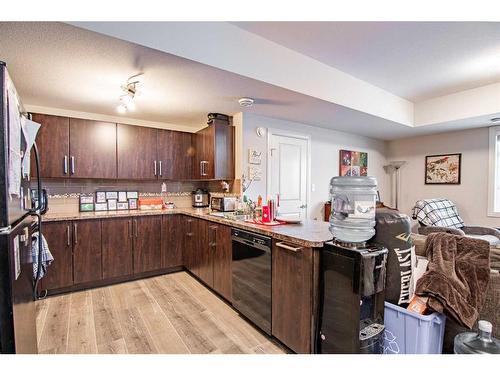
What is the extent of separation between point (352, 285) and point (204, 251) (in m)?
1.85

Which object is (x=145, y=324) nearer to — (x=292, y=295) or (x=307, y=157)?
(x=292, y=295)

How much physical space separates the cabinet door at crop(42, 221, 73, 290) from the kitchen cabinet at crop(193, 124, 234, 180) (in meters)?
1.77

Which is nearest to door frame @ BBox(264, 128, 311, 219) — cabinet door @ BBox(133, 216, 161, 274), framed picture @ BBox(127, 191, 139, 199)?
cabinet door @ BBox(133, 216, 161, 274)

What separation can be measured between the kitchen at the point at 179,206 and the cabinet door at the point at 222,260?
2cm

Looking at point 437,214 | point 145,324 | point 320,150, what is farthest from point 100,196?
point 437,214

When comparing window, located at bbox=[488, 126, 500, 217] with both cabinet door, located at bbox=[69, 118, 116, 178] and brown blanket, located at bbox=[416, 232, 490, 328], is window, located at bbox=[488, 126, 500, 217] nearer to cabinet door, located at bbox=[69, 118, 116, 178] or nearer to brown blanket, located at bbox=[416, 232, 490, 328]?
brown blanket, located at bbox=[416, 232, 490, 328]

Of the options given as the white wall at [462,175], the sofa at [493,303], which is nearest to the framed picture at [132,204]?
the sofa at [493,303]

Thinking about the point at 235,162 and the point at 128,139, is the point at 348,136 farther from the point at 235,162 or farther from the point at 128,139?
the point at 128,139

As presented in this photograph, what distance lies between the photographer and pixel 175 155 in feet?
12.1

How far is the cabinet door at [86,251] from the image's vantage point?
8.99 feet

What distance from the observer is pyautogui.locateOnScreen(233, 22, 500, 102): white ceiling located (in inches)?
78.4

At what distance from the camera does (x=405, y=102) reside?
379 centimetres

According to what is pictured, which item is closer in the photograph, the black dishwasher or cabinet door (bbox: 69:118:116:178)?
the black dishwasher
